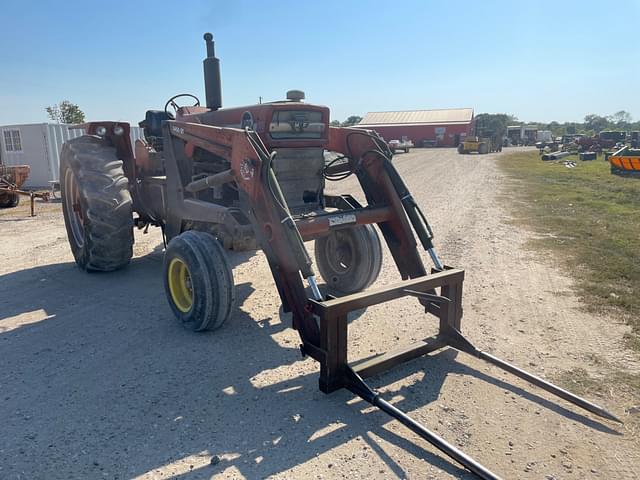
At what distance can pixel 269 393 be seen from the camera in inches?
144

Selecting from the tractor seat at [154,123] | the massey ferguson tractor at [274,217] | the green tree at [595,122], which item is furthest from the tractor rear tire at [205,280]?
the green tree at [595,122]

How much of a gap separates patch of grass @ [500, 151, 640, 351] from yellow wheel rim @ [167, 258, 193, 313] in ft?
13.0

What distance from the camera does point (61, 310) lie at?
17.4ft

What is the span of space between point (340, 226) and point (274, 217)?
761 millimetres

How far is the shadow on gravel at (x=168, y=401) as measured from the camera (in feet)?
9.66

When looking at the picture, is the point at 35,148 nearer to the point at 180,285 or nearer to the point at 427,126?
the point at 180,285

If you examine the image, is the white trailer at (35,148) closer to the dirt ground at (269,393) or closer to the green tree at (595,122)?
the dirt ground at (269,393)

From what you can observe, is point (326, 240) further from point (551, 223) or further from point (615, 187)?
point (615, 187)

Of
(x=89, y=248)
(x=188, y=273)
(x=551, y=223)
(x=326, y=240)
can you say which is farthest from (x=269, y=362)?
(x=551, y=223)

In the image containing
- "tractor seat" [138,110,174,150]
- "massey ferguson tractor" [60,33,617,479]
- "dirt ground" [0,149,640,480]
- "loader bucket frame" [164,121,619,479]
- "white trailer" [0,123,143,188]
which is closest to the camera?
"dirt ground" [0,149,640,480]

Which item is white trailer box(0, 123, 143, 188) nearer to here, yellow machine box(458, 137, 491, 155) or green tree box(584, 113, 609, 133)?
yellow machine box(458, 137, 491, 155)

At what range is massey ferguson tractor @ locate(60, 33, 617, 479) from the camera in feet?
12.5

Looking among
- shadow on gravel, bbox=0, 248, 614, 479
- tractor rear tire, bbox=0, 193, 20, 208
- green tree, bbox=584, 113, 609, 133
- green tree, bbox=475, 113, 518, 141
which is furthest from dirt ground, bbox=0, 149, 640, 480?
green tree, bbox=584, 113, 609, 133

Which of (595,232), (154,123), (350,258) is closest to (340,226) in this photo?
(350,258)
